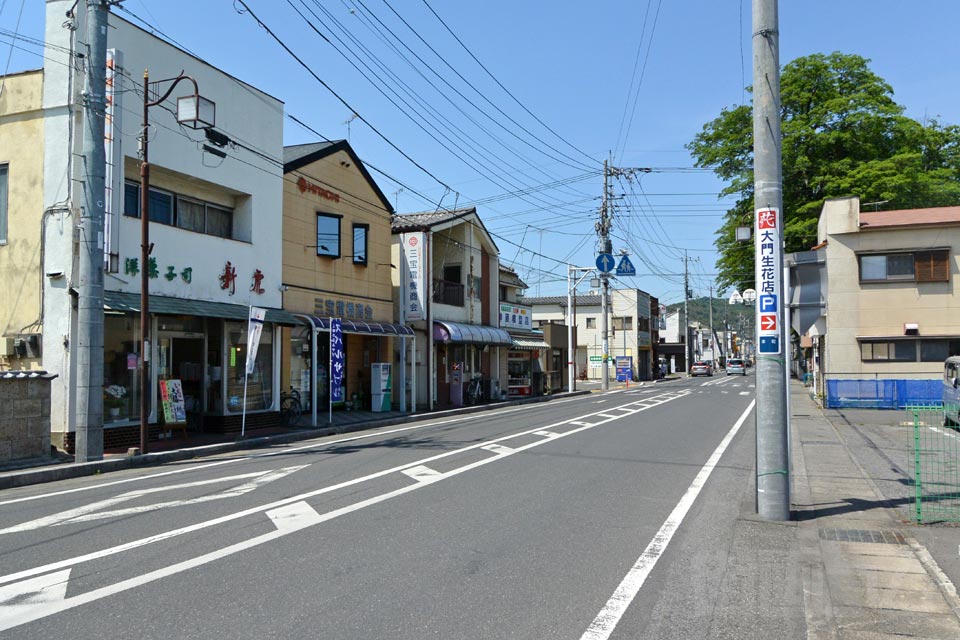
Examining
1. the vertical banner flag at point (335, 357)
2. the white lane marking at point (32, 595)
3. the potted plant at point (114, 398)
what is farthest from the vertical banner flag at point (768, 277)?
the vertical banner flag at point (335, 357)

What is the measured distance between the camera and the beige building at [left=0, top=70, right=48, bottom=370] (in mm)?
13484

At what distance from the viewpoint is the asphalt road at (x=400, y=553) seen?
15.1 ft

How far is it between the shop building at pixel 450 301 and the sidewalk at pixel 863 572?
54.8ft

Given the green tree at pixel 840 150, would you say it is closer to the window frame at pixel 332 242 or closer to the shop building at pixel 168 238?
the window frame at pixel 332 242

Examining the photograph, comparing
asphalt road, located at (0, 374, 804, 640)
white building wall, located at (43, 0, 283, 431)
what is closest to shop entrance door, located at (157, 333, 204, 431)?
white building wall, located at (43, 0, 283, 431)

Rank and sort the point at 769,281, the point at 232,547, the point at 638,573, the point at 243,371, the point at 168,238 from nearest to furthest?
the point at 638,573
the point at 232,547
the point at 769,281
the point at 168,238
the point at 243,371

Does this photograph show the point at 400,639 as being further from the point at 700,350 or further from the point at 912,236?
the point at 700,350

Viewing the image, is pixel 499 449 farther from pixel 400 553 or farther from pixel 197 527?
pixel 400 553

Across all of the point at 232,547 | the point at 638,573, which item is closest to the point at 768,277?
the point at 638,573

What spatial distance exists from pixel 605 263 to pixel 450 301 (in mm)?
14601

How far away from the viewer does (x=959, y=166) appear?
36344 millimetres

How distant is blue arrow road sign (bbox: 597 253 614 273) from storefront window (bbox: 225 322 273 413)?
84.9ft

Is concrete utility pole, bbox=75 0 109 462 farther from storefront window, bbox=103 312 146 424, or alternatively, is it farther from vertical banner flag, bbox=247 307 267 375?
vertical banner flag, bbox=247 307 267 375

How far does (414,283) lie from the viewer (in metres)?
24.8
